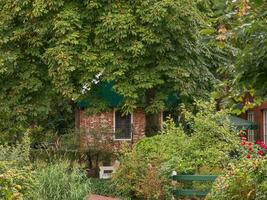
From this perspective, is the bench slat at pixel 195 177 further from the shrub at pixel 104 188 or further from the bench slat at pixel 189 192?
the shrub at pixel 104 188

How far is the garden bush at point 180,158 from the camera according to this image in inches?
534

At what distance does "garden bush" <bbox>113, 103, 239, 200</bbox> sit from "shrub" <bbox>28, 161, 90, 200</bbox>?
1274 millimetres

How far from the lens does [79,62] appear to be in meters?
19.3

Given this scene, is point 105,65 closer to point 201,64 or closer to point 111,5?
point 111,5

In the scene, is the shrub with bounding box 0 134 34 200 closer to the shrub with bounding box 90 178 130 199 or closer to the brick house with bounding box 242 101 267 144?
the shrub with bounding box 90 178 130 199

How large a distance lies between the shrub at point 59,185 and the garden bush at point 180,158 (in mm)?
1274

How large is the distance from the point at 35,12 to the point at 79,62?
218 cm

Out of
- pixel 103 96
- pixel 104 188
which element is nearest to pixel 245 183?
pixel 104 188

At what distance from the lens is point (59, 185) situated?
13078 millimetres

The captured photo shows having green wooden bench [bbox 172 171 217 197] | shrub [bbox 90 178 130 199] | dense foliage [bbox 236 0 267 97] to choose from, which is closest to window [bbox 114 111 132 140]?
shrub [bbox 90 178 130 199]

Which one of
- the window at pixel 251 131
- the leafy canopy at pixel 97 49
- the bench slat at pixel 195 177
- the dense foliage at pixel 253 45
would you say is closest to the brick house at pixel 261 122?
the window at pixel 251 131

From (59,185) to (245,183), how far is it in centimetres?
506

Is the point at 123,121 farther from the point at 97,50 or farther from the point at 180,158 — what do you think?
the point at 180,158

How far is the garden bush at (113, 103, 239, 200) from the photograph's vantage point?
13.6 metres
